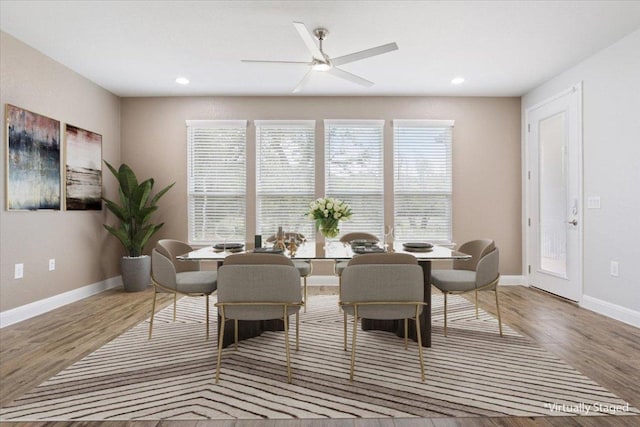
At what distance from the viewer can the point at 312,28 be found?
3.51m

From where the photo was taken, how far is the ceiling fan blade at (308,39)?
2.67 meters

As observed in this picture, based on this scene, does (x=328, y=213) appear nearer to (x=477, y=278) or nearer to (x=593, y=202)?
(x=477, y=278)

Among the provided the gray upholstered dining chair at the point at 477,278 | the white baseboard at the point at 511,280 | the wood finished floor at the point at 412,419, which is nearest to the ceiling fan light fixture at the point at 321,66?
the gray upholstered dining chair at the point at 477,278

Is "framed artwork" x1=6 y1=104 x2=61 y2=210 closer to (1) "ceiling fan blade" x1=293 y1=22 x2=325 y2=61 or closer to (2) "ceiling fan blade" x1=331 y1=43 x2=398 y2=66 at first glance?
(1) "ceiling fan blade" x1=293 y1=22 x2=325 y2=61

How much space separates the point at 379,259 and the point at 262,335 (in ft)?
4.76

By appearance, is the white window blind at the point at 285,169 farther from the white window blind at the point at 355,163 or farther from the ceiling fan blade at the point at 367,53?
the ceiling fan blade at the point at 367,53

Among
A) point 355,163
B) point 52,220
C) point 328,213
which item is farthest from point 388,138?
point 52,220

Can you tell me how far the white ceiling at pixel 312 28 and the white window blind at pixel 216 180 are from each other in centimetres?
85

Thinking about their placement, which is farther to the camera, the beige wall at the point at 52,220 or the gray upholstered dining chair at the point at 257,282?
the beige wall at the point at 52,220

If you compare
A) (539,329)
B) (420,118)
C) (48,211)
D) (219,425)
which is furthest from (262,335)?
(420,118)

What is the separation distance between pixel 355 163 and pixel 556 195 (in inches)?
103

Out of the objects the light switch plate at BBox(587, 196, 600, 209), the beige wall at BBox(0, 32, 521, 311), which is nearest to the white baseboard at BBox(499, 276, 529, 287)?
the beige wall at BBox(0, 32, 521, 311)

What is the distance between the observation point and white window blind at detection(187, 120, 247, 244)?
557 centimetres

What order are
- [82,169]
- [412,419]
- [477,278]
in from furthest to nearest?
[82,169] → [477,278] → [412,419]
